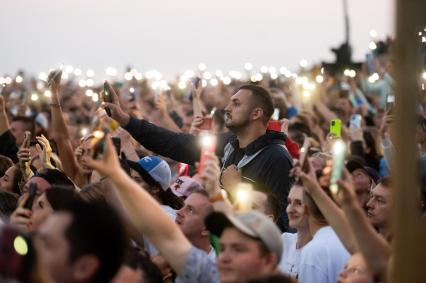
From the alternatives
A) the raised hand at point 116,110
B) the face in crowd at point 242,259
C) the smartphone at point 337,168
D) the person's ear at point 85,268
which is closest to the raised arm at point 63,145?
the raised hand at point 116,110

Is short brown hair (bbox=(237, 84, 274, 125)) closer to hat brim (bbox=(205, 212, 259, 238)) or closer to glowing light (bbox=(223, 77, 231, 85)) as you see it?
hat brim (bbox=(205, 212, 259, 238))

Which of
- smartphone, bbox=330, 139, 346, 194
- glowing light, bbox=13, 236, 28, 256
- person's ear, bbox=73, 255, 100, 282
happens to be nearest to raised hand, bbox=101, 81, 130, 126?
smartphone, bbox=330, 139, 346, 194

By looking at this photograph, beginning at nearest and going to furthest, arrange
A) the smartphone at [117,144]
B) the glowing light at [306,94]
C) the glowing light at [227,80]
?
the smartphone at [117,144]
the glowing light at [306,94]
the glowing light at [227,80]

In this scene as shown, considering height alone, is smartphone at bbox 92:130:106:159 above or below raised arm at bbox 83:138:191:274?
above

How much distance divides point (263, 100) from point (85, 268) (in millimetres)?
5108

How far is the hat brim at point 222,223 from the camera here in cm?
559

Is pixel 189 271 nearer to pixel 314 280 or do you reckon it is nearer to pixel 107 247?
pixel 107 247

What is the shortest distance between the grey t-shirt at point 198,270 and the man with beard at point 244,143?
2743mm

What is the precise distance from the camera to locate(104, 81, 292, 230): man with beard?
30.0ft

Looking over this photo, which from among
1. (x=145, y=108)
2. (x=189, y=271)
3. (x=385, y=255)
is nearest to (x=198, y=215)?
(x=189, y=271)

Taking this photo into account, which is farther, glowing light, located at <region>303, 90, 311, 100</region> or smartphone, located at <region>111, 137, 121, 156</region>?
glowing light, located at <region>303, 90, 311, 100</region>

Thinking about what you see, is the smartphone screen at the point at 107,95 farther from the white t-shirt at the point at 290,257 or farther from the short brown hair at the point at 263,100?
the white t-shirt at the point at 290,257

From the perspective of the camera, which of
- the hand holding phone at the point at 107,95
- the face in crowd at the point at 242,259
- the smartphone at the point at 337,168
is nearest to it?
the smartphone at the point at 337,168

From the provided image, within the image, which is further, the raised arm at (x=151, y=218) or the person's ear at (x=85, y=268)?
the raised arm at (x=151, y=218)
